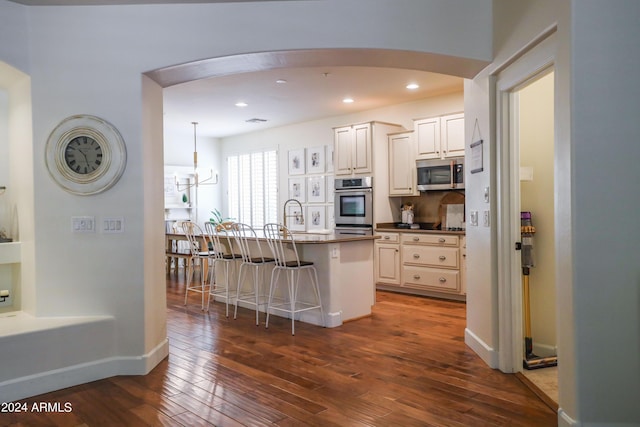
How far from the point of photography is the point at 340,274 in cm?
467

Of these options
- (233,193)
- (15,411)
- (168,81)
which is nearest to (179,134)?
(233,193)

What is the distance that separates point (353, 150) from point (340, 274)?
2719 mm

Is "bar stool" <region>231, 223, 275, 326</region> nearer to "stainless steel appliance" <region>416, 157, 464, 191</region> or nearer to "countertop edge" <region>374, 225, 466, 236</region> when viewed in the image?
"countertop edge" <region>374, 225, 466, 236</region>

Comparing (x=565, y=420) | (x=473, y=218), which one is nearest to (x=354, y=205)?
(x=473, y=218)

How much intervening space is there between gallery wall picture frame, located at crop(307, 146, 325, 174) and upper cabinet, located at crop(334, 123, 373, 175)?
3.09 ft

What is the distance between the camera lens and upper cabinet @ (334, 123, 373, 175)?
667 centimetres

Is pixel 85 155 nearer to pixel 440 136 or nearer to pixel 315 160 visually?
pixel 440 136

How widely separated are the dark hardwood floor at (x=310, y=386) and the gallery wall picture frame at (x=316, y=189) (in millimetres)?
3890

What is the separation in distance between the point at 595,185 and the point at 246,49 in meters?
2.40

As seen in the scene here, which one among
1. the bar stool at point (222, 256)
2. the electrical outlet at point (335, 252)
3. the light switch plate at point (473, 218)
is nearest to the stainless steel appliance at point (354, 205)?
the bar stool at point (222, 256)

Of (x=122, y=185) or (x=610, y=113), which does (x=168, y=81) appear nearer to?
(x=122, y=185)

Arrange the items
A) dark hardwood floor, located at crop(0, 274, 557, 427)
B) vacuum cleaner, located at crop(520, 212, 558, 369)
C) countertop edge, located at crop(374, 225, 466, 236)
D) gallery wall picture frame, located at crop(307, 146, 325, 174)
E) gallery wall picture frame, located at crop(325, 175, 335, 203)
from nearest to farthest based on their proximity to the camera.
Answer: dark hardwood floor, located at crop(0, 274, 557, 427) → vacuum cleaner, located at crop(520, 212, 558, 369) → countertop edge, located at crop(374, 225, 466, 236) → gallery wall picture frame, located at crop(325, 175, 335, 203) → gallery wall picture frame, located at crop(307, 146, 325, 174)

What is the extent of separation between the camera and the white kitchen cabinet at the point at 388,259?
632 cm

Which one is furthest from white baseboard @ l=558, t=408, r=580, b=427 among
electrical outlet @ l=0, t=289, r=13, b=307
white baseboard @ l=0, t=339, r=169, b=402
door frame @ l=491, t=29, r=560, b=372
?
electrical outlet @ l=0, t=289, r=13, b=307
